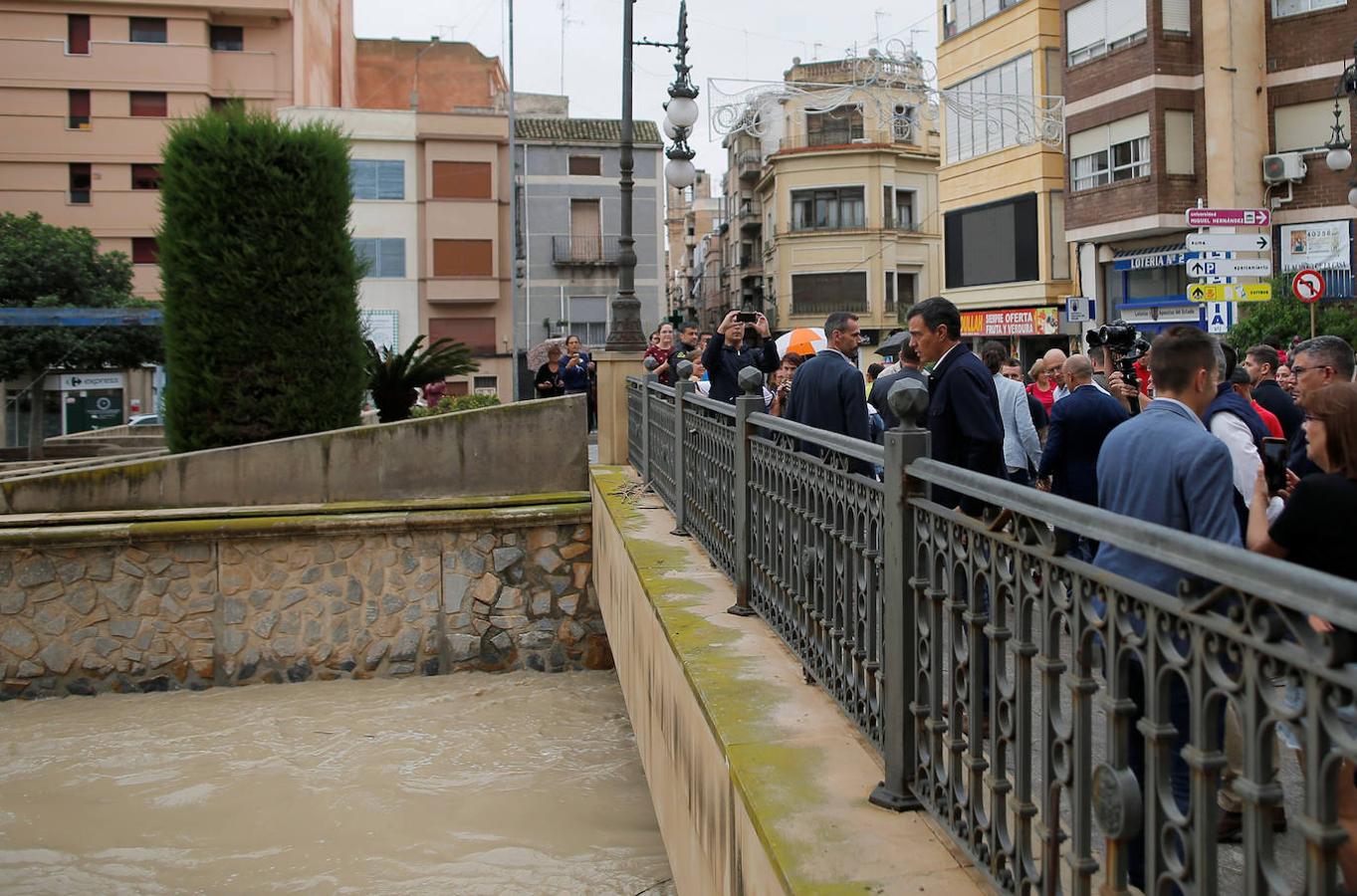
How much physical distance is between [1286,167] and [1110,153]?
3.85 m

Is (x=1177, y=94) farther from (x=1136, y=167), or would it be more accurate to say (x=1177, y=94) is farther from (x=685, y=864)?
(x=685, y=864)

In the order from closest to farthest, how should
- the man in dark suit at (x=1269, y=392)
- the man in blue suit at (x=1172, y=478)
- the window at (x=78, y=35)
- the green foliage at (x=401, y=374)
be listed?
the man in blue suit at (x=1172, y=478), the man in dark suit at (x=1269, y=392), the green foliage at (x=401, y=374), the window at (x=78, y=35)

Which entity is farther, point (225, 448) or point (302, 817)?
point (225, 448)

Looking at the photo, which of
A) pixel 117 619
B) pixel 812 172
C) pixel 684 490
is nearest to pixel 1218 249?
pixel 684 490

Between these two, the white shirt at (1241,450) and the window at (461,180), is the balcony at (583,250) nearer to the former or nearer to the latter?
the window at (461,180)

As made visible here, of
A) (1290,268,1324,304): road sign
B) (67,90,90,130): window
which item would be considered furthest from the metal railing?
(67,90,90,130): window

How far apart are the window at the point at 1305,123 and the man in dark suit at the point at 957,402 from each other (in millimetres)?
22879

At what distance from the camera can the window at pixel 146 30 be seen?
38.5 m

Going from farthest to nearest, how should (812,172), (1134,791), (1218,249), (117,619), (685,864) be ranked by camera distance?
(812,172), (1218,249), (117,619), (685,864), (1134,791)

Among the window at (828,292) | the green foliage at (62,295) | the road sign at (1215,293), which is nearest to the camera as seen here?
the road sign at (1215,293)

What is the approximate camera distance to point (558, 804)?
8547 millimetres

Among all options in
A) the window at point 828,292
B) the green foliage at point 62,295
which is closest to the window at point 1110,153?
the window at point 828,292

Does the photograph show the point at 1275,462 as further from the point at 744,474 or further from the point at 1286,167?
the point at 1286,167

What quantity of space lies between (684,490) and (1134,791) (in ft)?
17.3
